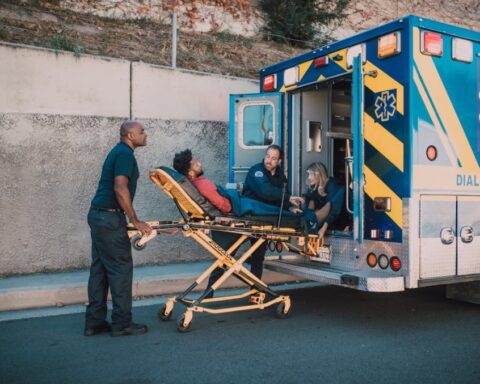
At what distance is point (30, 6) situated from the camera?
9.39 meters

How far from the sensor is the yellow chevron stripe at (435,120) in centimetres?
480

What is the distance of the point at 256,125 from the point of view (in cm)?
673

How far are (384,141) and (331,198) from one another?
1.12 meters

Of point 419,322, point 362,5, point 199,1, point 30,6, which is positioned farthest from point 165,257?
point 362,5

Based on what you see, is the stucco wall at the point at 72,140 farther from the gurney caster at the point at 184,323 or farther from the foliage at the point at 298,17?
the foliage at the point at 298,17

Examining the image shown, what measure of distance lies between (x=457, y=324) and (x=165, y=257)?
414 centimetres

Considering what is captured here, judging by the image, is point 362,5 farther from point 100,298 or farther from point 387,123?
point 100,298

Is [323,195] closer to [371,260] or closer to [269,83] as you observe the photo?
[371,260]

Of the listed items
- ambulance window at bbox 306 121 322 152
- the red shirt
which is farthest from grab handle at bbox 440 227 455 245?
ambulance window at bbox 306 121 322 152

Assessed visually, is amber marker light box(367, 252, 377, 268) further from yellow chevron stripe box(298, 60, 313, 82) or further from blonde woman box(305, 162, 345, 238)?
yellow chevron stripe box(298, 60, 313, 82)

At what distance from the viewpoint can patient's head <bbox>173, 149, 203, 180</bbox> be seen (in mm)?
5062

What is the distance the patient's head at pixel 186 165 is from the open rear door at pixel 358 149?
1507 millimetres

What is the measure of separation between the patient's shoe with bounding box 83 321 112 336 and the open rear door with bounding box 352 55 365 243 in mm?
2473

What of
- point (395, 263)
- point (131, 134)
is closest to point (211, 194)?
point (131, 134)
